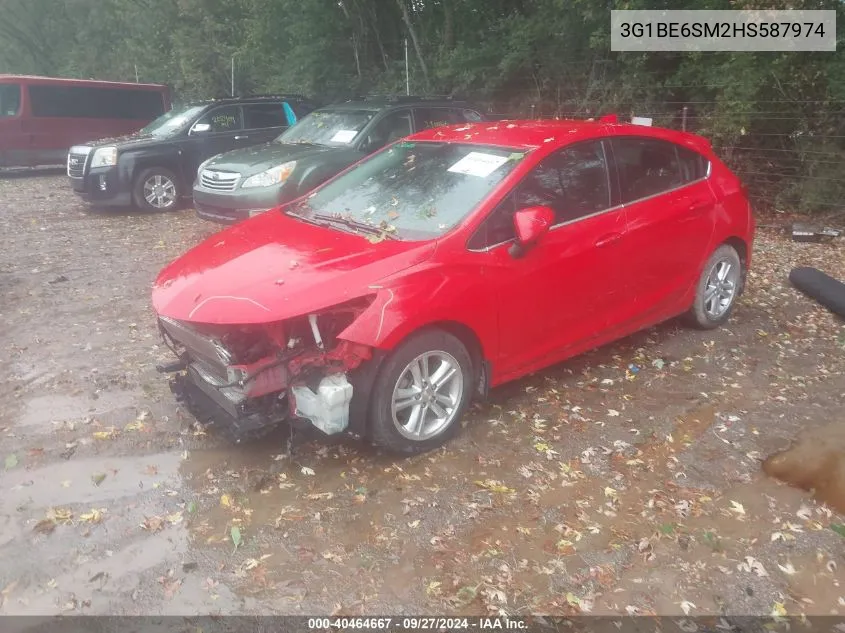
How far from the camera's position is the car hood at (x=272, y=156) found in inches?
334

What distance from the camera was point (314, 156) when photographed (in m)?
8.58

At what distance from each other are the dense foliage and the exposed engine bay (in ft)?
26.6

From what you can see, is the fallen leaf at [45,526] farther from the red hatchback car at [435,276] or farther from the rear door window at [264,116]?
the rear door window at [264,116]

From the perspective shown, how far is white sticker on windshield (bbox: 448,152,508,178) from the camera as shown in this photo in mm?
4293

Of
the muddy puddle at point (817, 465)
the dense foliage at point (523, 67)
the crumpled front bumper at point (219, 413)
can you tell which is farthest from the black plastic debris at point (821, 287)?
the crumpled front bumper at point (219, 413)

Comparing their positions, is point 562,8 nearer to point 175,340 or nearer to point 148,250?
point 148,250

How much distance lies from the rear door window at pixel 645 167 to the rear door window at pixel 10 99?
13696 mm

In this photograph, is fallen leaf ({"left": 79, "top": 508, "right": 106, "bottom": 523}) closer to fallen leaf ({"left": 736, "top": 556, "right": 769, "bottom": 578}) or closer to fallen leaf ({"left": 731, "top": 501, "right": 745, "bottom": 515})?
fallen leaf ({"left": 736, "top": 556, "right": 769, "bottom": 578})

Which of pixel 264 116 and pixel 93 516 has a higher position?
pixel 264 116

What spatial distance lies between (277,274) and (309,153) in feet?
17.7

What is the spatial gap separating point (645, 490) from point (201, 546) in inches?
86.9

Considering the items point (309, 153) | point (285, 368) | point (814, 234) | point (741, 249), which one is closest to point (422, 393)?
point (285, 368)

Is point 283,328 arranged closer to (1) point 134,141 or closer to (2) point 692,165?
(2) point 692,165

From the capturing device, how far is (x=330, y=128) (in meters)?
9.30
